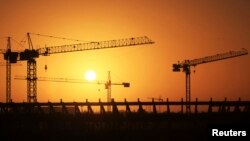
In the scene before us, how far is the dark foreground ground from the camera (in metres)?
38.4

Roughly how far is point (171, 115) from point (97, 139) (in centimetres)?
550

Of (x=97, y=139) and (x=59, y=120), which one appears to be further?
(x=59, y=120)

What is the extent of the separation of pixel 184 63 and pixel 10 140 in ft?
428

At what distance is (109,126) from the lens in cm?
4375

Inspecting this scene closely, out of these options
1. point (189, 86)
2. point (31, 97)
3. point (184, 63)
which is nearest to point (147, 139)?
point (31, 97)

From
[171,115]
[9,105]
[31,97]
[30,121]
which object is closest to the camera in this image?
[171,115]

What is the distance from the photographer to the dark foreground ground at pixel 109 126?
126ft

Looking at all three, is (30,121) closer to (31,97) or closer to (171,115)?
(171,115)

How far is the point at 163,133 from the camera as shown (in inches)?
1510

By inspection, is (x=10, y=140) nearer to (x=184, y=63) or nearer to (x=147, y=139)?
(x=147, y=139)

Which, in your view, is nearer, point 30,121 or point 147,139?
point 147,139

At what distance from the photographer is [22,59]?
138m

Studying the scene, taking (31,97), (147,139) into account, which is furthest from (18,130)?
(31,97)

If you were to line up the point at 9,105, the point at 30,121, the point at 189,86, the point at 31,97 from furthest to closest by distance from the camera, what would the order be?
A: 1. the point at 189,86
2. the point at 31,97
3. the point at 9,105
4. the point at 30,121
